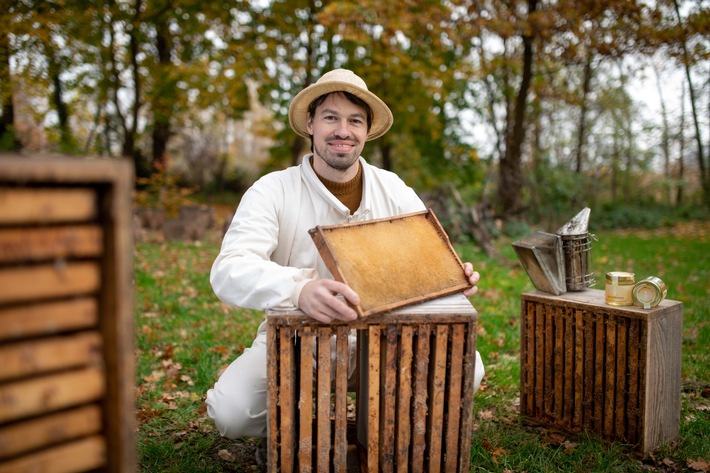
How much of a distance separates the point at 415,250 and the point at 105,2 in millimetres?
12581

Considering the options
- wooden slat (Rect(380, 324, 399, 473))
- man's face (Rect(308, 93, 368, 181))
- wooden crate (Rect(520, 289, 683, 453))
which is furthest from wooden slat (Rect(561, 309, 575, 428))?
man's face (Rect(308, 93, 368, 181))

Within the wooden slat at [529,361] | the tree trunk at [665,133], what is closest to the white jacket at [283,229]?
the wooden slat at [529,361]

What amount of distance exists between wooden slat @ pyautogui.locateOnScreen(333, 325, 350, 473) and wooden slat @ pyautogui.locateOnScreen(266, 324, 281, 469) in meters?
0.23

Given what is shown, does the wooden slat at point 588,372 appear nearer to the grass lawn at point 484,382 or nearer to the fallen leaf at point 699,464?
the grass lawn at point 484,382

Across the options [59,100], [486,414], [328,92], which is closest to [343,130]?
[328,92]

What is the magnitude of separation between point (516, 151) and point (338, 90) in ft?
38.1

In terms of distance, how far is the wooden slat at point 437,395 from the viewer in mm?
2215

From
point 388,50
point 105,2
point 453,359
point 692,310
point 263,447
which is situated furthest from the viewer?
point 105,2

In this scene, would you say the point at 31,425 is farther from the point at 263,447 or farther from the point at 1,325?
the point at 263,447

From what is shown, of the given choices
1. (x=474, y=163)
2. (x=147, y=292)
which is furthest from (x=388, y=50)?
(x=147, y=292)

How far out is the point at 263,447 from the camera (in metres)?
2.88

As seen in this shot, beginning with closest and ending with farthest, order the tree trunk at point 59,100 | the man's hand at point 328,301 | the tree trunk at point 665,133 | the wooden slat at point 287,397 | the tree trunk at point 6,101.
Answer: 1. the man's hand at point 328,301
2. the wooden slat at point 287,397
3. the tree trunk at point 6,101
4. the tree trunk at point 59,100
5. the tree trunk at point 665,133

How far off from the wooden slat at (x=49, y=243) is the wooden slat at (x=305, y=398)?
1106 millimetres

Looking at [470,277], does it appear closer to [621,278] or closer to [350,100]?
[621,278]
